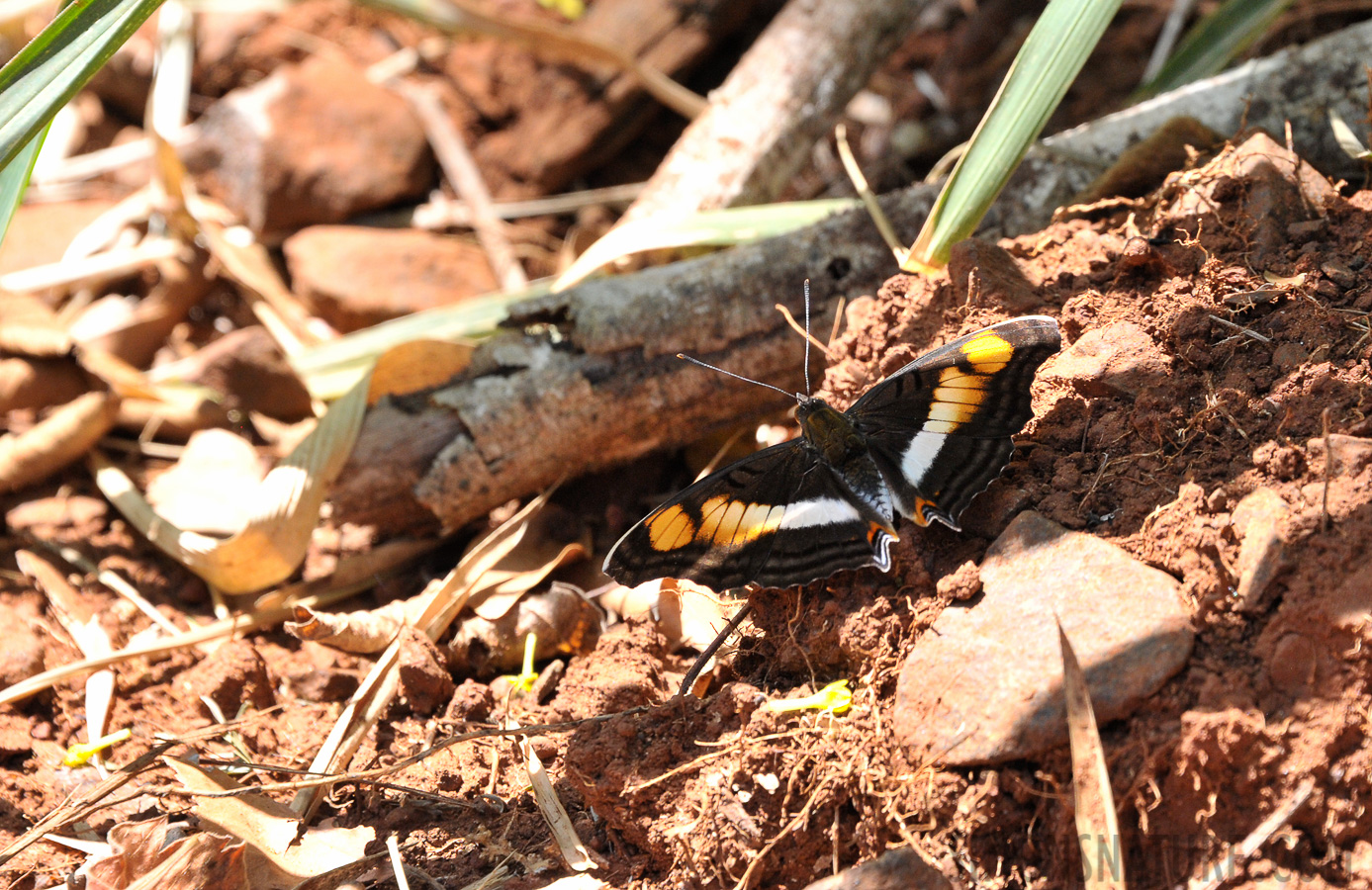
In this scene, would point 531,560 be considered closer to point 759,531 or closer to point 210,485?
point 759,531

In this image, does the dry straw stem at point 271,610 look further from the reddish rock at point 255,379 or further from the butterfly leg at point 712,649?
Answer: the butterfly leg at point 712,649

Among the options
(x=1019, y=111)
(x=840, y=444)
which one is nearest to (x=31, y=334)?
(x=840, y=444)

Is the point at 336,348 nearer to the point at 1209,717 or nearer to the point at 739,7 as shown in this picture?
the point at 739,7

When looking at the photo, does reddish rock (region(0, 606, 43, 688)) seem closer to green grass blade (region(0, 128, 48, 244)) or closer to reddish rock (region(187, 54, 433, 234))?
green grass blade (region(0, 128, 48, 244))

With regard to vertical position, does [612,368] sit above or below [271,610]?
above

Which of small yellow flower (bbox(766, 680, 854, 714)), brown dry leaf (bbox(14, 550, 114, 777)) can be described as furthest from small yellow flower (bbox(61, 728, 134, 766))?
small yellow flower (bbox(766, 680, 854, 714))

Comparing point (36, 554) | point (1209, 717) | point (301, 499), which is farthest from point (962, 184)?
point (36, 554)

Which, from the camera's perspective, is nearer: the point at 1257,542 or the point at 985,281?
the point at 1257,542

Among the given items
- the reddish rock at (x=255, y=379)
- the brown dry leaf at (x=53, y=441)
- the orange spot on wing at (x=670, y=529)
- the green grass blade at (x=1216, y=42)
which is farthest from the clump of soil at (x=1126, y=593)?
the brown dry leaf at (x=53, y=441)
